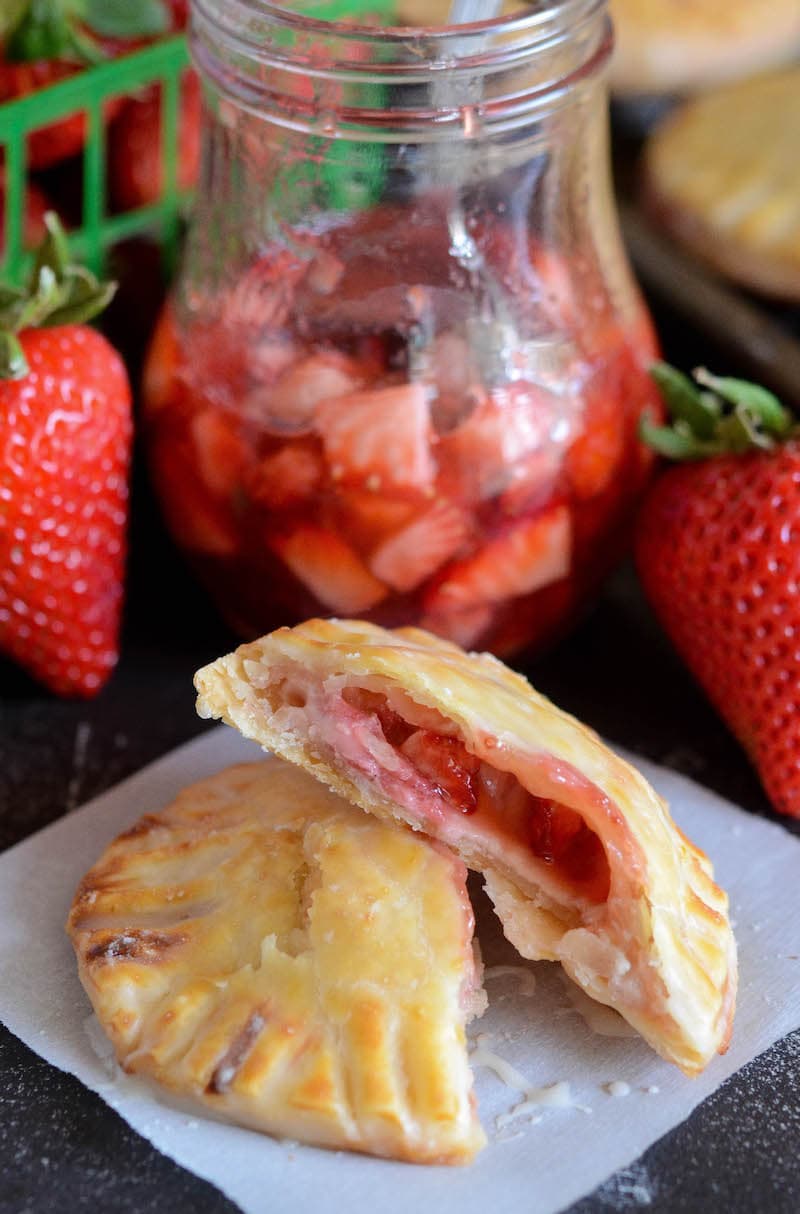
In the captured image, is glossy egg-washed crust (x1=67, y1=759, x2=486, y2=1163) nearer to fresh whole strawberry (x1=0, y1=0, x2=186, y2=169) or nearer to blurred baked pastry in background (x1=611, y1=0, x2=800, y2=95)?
fresh whole strawberry (x1=0, y1=0, x2=186, y2=169)

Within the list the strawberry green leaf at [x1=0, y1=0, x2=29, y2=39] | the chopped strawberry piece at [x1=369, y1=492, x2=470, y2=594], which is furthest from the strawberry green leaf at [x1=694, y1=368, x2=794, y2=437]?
the strawberry green leaf at [x1=0, y1=0, x2=29, y2=39]

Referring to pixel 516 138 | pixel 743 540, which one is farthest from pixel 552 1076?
pixel 516 138

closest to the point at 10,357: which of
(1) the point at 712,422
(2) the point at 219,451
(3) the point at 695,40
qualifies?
(2) the point at 219,451

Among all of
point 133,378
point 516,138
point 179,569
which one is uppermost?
point 516,138

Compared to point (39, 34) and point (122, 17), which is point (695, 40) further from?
point (39, 34)

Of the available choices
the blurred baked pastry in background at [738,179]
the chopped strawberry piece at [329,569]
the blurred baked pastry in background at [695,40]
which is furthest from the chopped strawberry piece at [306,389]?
the blurred baked pastry in background at [695,40]

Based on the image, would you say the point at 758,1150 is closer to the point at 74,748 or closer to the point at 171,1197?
the point at 171,1197

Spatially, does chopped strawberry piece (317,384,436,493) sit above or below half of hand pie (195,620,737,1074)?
above
